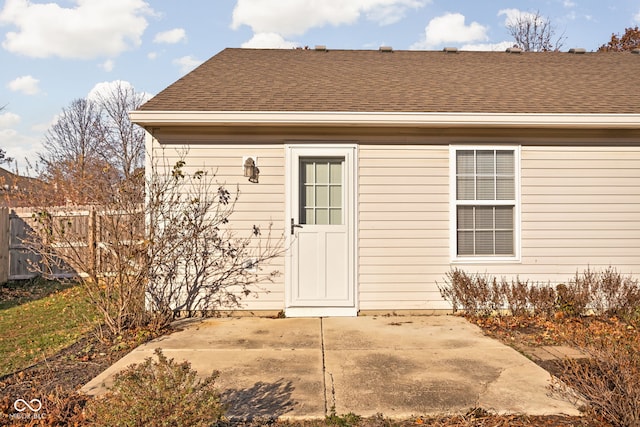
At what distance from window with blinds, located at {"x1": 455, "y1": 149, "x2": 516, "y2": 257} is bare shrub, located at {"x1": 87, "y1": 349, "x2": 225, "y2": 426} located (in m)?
4.42

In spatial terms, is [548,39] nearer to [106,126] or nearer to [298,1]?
[298,1]

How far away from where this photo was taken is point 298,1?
517 inches

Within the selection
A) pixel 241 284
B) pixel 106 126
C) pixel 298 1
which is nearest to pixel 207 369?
pixel 241 284

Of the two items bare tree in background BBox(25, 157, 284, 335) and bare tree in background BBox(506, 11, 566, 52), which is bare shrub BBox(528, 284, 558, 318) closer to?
bare tree in background BBox(25, 157, 284, 335)

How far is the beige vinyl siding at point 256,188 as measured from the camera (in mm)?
5871

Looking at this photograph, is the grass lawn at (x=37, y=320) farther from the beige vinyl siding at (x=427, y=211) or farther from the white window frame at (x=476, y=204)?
the white window frame at (x=476, y=204)

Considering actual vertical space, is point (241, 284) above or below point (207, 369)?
above

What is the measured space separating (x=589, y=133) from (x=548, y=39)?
638 inches

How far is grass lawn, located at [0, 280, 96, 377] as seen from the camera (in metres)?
4.62

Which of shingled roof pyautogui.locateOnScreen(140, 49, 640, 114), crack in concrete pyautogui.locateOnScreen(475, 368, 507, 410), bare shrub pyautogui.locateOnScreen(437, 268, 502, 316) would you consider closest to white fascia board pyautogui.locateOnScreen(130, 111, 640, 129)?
shingled roof pyautogui.locateOnScreen(140, 49, 640, 114)

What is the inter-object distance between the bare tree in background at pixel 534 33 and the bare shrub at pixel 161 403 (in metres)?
21.4

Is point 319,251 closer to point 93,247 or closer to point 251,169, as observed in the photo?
point 251,169

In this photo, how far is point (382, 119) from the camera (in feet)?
18.4

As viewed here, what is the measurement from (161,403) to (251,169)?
3.83m
